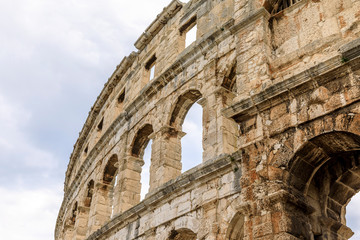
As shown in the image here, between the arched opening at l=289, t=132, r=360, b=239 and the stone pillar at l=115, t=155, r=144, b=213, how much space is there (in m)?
5.81

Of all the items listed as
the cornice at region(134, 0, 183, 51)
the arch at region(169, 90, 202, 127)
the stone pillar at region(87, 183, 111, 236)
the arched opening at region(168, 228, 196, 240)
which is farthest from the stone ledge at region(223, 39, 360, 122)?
the stone pillar at region(87, 183, 111, 236)

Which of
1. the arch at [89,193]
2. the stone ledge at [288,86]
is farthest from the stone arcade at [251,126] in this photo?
the arch at [89,193]

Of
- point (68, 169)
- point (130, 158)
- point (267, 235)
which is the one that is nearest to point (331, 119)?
point (267, 235)

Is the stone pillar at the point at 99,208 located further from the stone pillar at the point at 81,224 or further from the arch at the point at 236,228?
the arch at the point at 236,228

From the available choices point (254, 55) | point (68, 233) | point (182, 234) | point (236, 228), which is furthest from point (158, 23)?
point (68, 233)

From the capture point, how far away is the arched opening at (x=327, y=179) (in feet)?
17.4

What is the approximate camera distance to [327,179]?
5855mm

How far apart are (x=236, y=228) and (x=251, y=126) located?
193 cm

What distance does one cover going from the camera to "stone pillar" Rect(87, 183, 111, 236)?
12.0m

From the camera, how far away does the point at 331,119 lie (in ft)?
16.8

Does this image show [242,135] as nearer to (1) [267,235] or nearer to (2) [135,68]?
(1) [267,235]

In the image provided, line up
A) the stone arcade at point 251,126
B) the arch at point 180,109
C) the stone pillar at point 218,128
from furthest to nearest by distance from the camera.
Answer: the arch at point 180,109 < the stone pillar at point 218,128 < the stone arcade at point 251,126

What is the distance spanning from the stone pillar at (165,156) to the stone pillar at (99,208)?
11.0 ft

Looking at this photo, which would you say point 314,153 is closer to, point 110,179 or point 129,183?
point 129,183
